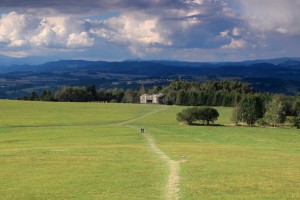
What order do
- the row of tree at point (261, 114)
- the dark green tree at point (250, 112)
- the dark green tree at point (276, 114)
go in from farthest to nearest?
1. the dark green tree at point (250, 112)
2. the row of tree at point (261, 114)
3. the dark green tree at point (276, 114)

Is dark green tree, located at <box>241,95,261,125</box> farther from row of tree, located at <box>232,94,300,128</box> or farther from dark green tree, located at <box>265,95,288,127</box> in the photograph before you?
dark green tree, located at <box>265,95,288,127</box>

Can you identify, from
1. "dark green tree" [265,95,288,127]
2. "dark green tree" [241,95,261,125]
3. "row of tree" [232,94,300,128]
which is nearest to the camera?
"dark green tree" [265,95,288,127]

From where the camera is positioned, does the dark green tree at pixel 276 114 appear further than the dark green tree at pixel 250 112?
No

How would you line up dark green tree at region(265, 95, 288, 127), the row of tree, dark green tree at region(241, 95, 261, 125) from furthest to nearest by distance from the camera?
dark green tree at region(241, 95, 261, 125), the row of tree, dark green tree at region(265, 95, 288, 127)

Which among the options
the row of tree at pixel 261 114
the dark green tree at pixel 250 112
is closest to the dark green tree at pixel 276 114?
the row of tree at pixel 261 114

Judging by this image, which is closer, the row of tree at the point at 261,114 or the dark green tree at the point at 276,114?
the dark green tree at the point at 276,114

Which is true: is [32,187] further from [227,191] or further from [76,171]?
[227,191]

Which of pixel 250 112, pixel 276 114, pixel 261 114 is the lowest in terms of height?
pixel 261 114

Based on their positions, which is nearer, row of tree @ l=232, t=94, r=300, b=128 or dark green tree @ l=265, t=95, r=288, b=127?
dark green tree @ l=265, t=95, r=288, b=127

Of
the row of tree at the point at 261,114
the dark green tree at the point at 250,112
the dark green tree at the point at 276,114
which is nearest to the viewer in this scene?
the dark green tree at the point at 276,114

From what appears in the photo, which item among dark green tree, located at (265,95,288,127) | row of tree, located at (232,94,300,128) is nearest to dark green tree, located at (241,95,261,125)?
row of tree, located at (232,94,300,128)

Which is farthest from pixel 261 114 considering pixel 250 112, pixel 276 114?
pixel 276 114

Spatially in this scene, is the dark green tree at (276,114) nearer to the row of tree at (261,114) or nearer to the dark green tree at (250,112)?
the row of tree at (261,114)

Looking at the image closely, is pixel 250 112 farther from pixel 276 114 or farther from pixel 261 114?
pixel 276 114
